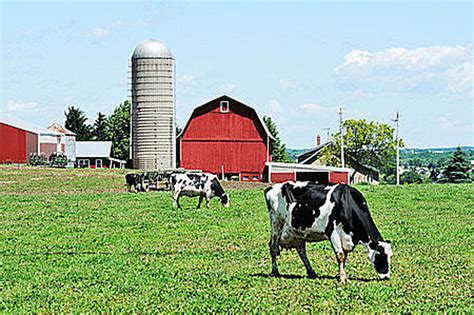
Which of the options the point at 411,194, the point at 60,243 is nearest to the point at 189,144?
the point at 411,194

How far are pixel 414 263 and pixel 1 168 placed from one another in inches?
1742

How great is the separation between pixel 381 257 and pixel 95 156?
8648cm

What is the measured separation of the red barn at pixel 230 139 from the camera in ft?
217

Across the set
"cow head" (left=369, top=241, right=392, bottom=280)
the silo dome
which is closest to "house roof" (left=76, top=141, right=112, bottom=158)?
the silo dome

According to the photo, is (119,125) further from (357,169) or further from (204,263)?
(204,263)

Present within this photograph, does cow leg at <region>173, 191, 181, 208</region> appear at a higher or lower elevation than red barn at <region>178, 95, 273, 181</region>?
lower

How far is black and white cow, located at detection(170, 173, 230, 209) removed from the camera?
2839cm

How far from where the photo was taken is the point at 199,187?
28609mm

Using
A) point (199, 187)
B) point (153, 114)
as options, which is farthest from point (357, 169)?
point (199, 187)

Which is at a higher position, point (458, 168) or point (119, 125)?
point (119, 125)

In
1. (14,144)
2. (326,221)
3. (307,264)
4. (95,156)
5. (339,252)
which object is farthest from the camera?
(95,156)

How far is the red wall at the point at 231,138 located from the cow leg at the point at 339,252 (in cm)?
5363

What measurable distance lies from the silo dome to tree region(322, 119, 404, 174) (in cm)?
2804

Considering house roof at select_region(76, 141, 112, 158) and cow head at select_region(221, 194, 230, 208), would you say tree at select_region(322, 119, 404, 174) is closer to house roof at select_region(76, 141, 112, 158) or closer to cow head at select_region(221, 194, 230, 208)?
house roof at select_region(76, 141, 112, 158)
